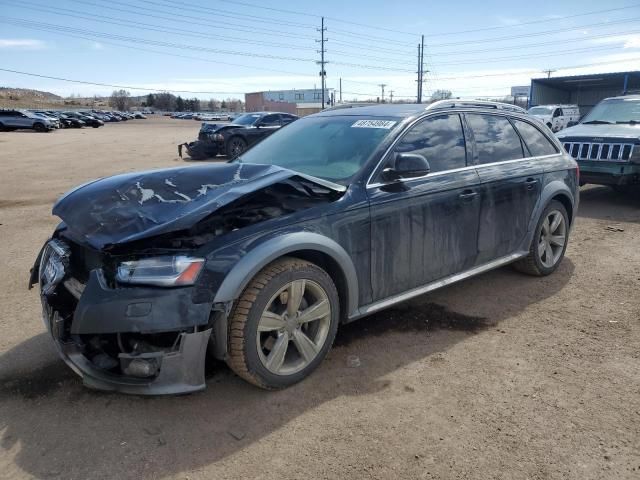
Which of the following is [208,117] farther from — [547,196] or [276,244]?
[276,244]

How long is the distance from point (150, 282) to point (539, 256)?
3802 millimetres

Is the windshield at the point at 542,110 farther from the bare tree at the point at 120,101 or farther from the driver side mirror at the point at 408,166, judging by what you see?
the bare tree at the point at 120,101

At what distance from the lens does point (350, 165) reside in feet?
11.6

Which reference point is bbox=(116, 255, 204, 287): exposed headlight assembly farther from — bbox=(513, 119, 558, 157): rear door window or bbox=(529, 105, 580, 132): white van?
bbox=(529, 105, 580, 132): white van

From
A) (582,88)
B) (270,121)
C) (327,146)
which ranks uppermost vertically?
(582,88)

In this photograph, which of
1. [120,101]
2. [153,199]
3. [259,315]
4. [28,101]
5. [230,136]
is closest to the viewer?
[259,315]

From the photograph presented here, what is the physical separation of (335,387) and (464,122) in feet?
8.00

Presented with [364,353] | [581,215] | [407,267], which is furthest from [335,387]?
[581,215]

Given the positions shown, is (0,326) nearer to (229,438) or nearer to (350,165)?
(229,438)

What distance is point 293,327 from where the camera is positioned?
9.93 ft

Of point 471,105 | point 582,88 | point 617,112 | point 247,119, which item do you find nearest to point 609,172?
point 617,112

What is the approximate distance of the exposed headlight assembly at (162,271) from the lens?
259cm

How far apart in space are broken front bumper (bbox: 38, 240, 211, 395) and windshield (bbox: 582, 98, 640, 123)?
9.67 metres

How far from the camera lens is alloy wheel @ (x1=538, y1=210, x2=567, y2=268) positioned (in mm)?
4938
